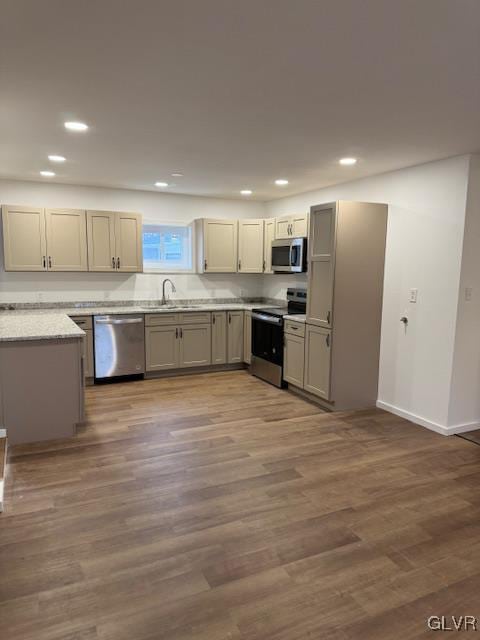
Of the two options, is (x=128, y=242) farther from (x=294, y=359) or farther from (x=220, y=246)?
(x=294, y=359)

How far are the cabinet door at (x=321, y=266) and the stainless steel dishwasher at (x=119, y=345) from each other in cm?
216

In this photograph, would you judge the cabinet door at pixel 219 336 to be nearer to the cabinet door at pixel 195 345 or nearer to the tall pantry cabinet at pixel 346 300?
the cabinet door at pixel 195 345

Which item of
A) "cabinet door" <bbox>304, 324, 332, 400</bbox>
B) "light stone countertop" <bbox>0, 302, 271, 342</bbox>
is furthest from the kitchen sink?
"cabinet door" <bbox>304, 324, 332, 400</bbox>

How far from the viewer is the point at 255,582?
2049mm

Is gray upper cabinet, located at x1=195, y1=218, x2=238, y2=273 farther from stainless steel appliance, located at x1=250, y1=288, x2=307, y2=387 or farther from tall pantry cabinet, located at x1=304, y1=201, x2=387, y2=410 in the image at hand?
tall pantry cabinet, located at x1=304, y1=201, x2=387, y2=410

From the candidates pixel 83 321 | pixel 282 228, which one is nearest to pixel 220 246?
pixel 282 228

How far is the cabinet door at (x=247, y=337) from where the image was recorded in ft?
19.4

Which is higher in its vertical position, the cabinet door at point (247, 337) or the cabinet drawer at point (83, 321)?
the cabinet drawer at point (83, 321)

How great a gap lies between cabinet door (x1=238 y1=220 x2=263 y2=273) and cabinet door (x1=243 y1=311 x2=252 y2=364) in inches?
26.7

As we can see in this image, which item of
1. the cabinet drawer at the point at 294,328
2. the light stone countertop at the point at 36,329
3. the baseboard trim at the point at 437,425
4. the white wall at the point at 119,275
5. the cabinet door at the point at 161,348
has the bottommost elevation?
the baseboard trim at the point at 437,425

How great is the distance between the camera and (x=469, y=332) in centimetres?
379

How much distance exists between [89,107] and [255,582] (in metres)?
2.78

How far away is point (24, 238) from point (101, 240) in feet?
2.81

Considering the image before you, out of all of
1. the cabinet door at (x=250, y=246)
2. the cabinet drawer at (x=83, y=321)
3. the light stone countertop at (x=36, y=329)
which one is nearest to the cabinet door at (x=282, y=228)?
the cabinet door at (x=250, y=246)
